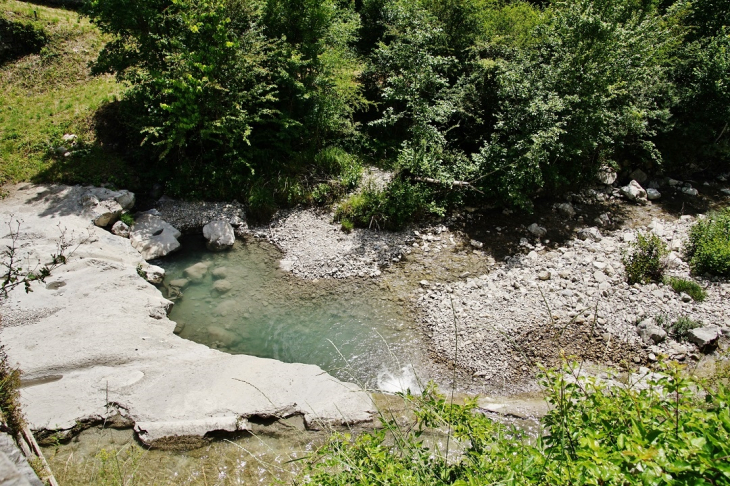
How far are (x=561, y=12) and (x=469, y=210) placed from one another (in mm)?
6302

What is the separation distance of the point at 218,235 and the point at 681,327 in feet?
38.8

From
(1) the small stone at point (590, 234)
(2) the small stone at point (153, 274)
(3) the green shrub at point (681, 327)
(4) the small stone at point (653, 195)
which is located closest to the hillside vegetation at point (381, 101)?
(4) the small stone at point (653, 195)

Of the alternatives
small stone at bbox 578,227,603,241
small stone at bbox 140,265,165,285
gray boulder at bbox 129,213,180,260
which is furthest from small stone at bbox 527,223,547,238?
small stone at bbox 140,265,165,285

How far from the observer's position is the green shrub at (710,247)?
10.1 m

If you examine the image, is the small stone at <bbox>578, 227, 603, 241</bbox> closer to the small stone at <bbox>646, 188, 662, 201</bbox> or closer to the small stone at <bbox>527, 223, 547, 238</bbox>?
the small stone at <bbox>527, 223, 547, 238</bbox>

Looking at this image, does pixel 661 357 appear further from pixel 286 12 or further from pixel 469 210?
pixel 286 12

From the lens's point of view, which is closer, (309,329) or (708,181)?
(309,329)

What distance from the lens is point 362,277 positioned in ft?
37.6

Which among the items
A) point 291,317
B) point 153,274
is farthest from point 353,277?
point 153,274

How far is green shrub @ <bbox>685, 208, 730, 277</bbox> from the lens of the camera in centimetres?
1007

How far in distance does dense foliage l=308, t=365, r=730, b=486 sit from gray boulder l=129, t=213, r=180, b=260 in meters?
9.76

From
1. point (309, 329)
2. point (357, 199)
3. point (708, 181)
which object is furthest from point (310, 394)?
point (708, 181)

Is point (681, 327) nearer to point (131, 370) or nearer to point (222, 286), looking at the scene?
point (222, 286)

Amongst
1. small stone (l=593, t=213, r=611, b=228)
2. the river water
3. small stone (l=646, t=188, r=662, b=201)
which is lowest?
the river water
